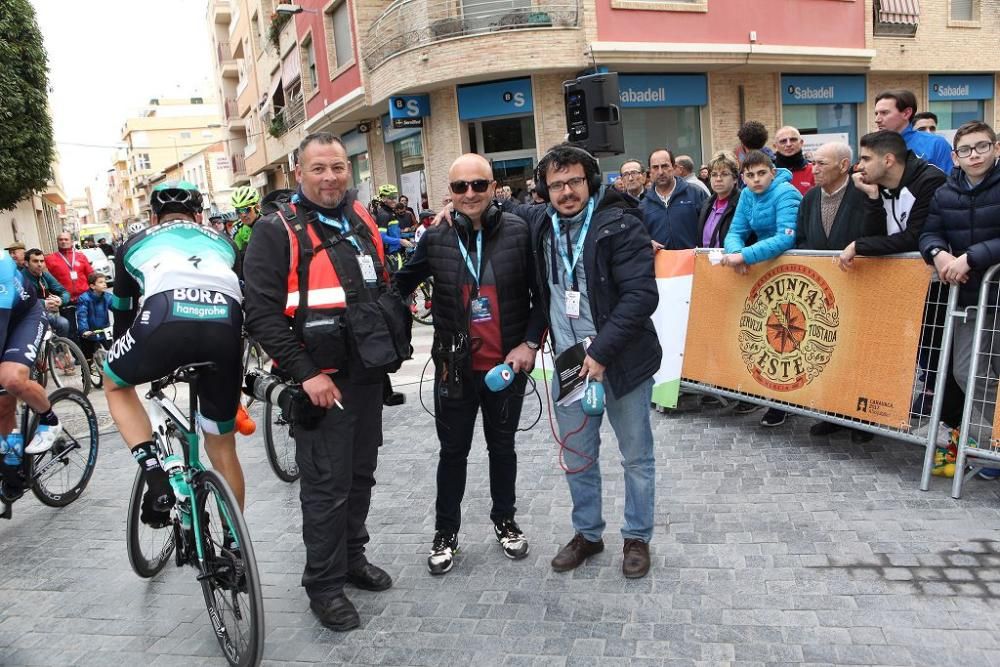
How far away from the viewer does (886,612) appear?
3041 millimetres

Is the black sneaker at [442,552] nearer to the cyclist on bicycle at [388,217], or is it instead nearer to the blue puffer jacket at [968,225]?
the blue puffer jacket at [968,225]

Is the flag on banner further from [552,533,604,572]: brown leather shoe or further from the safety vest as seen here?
the safety vest

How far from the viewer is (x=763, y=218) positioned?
548 centimetres

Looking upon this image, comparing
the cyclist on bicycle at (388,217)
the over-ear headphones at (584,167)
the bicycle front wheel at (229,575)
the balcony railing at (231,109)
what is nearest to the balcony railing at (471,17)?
the cyclist on bicycle at (388,217)

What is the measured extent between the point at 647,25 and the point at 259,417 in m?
14.5

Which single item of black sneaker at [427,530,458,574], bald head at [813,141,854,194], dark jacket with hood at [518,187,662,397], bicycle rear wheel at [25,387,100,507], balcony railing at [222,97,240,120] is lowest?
black sneaker at [427,530,458,574]

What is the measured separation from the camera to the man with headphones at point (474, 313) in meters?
3.54

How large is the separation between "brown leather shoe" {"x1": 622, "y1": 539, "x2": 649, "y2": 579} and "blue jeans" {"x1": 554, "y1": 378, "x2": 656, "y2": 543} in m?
0.03

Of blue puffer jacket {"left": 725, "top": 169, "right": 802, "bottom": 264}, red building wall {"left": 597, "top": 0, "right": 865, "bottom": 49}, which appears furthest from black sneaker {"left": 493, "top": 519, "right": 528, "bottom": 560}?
red building wall {"left": 597, "top": 0, "right": 865, "bottom": 49}

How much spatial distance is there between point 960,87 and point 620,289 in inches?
1031

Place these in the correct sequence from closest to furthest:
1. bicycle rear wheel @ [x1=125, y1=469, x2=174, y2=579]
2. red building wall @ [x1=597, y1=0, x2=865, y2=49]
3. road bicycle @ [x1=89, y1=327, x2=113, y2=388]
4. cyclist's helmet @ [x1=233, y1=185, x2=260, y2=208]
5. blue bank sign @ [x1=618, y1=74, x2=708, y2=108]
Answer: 1. bicycle rear wheel @ [x1=125, y1=469, x2=174, y2=579]
2. cyclist's helmet @ [x1=233, y1=185, x2=260, y2=208]
3. road bicycle @ [x1=89, y1=327, x2=113, y2=388]
4. red building wall @ [x1=597, y1=0, x2=865, y2=49]
5. blue bank sign @ [x1=618, y1=74, x2=708, y2=108]

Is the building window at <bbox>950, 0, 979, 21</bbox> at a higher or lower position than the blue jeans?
higher

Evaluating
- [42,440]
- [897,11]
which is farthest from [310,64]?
[42,440]

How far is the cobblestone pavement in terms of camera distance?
2.97 m
